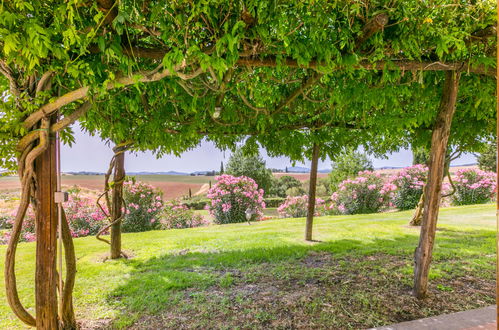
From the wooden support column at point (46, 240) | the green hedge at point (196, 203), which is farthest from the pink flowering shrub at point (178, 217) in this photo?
the wooden support column at point (46, 240)

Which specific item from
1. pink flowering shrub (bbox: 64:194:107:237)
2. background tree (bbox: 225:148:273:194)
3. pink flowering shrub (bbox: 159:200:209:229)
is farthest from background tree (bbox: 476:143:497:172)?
pink flowering shrub (bbox: 64:194:107:237)

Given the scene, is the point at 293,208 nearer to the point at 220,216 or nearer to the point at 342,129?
the point at 220,216

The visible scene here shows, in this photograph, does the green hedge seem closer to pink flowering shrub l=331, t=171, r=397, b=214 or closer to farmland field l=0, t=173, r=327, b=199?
farmland field l=0, t=173, r=327, b=199

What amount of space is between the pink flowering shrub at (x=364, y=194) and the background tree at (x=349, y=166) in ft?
4.16

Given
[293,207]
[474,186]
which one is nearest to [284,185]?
[293,207]

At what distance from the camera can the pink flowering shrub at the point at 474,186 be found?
927 cm

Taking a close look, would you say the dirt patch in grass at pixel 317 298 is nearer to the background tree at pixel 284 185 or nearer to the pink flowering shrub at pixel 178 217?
the pink flowering shrub at pixel 178 217

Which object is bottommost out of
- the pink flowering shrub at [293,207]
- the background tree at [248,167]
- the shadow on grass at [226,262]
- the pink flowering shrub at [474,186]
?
the shadow on grass at [226,262]

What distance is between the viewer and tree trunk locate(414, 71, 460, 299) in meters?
2.90

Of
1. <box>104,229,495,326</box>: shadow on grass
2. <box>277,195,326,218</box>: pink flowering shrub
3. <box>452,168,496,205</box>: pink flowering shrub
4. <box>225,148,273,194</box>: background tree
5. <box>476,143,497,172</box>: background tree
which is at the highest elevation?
<box>476,143,497,172</box>: background tree

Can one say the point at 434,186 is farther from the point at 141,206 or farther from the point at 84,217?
the point at 84,217

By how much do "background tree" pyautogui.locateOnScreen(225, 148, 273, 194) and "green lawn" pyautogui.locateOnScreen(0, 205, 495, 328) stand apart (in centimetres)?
216

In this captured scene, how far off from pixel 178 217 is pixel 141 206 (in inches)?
41.0

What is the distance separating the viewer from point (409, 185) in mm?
8539
